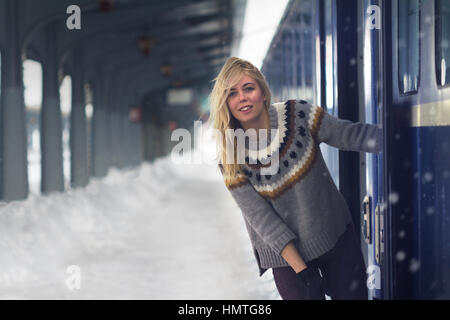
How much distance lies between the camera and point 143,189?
13445 mm

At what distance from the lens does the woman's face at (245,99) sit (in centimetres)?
194

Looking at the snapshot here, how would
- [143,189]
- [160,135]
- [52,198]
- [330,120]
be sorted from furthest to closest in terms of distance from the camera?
[160,135] < [143,189] < [52,198] < [330,120]

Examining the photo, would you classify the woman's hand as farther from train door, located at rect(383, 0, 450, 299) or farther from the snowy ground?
the snowy ground

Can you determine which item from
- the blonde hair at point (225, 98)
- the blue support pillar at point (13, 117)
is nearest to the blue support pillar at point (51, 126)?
the blue support pillar at point (13, 117)

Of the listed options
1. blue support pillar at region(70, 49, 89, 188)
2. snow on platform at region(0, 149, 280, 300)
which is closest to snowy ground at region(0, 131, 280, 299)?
snow on platform at region(0, 149, 280, 300)

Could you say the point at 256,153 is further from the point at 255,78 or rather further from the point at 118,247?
the point at 118,247

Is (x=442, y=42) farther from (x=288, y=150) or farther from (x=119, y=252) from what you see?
(x=119, y=252)

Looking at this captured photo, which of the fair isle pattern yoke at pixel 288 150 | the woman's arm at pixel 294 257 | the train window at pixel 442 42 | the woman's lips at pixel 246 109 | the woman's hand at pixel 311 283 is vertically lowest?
the woman's hand at pixel 311 283

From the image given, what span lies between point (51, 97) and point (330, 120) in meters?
8.57

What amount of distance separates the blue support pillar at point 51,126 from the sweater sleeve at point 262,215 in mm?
8398

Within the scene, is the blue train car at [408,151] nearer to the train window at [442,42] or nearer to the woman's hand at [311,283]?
the train window at [442,42]

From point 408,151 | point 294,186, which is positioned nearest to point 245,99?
point 294,186

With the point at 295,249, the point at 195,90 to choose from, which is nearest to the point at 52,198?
the point at 295,249

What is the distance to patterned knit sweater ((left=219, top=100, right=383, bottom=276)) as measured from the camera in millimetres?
2016
